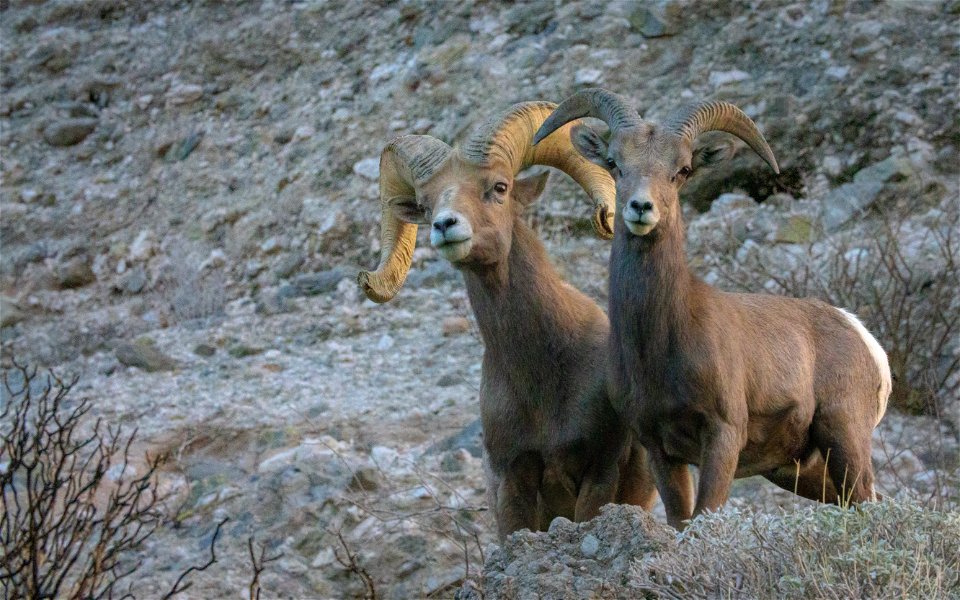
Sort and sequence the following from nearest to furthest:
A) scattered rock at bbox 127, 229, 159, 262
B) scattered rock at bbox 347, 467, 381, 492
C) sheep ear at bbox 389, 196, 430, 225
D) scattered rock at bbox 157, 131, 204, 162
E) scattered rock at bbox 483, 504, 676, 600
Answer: scattered rock at bbox 483, 504, 676, 600
sheep ear at bbox 389, 196, 430, 225
scattered rock at bbox 347, 467, 381, 492
scattered rock at bbox 127, 229, 159, 262
scattered rock at bbox 157, 131, 204, 162

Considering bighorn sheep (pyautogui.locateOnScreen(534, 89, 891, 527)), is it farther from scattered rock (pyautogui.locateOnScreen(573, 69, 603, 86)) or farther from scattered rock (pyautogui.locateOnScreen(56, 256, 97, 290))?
scattered rock (pyautogui.locateOnScreen(56, 256, 97, 290))

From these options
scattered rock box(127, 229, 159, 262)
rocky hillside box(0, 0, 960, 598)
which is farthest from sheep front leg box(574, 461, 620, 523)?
scattered rock box(127, 229, 159, 262)

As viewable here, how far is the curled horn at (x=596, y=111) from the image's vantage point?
659cm

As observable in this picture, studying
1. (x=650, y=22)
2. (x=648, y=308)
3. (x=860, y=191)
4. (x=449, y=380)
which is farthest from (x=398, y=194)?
(x=650, y=22)

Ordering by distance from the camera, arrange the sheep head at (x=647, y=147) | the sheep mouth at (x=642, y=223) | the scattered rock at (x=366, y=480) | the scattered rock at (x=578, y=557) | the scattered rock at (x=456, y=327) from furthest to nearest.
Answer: the scattered rock at (x=456, y=327) → the scattered rock at (x=366, y=480) → the sheep head at (x=647, y=147) → the sheep mouth at (x=642, y=223) → the scattered rock at (x=578, y=557)

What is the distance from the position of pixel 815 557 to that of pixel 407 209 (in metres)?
3.31

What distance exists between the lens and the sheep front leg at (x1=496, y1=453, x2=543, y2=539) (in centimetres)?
679

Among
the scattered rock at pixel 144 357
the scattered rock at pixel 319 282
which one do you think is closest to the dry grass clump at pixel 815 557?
the scattered rock at pixel 144 357

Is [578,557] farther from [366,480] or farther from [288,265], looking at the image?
[288,265]

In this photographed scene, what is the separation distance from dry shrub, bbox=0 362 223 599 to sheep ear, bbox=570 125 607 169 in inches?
103

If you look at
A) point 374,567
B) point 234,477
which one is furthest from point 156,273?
point 374,567

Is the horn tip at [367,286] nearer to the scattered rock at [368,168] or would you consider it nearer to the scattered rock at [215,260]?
the scattered rock at [368,168]

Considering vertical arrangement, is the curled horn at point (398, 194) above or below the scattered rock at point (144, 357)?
above

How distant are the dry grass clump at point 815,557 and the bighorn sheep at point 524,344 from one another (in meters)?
1.55
